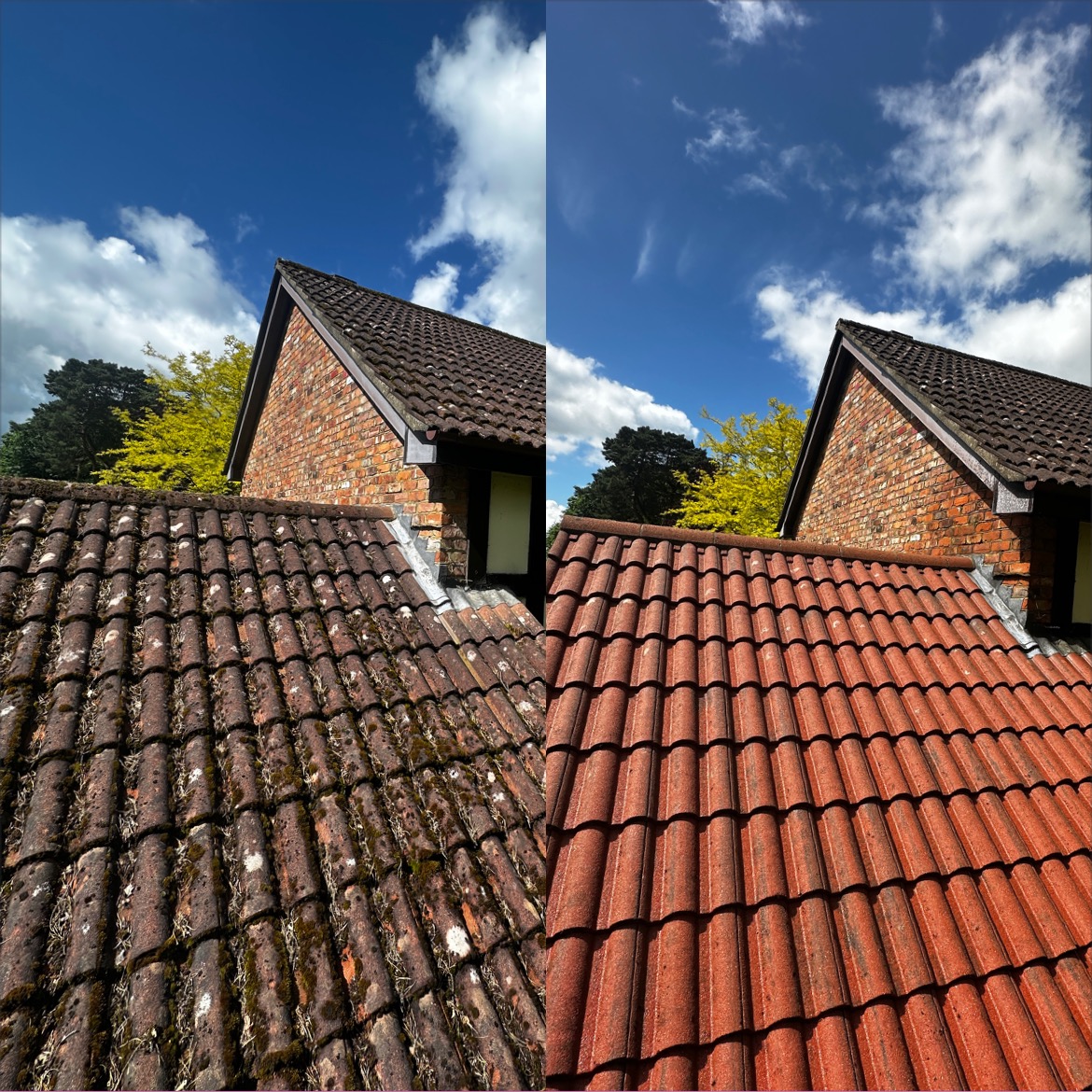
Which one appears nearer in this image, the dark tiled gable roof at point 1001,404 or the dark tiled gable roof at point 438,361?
the dark tiled gable roof at point 1001,404

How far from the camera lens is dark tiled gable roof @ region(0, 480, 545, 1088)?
5.90ft

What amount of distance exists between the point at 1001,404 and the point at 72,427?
5129 cm

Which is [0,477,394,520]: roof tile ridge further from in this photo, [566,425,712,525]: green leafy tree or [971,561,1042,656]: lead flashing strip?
[566,425,712,525]: green leafy tree

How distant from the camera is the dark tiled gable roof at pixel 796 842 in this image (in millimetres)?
1803

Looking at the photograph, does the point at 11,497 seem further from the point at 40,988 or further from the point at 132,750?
the point at 40,988

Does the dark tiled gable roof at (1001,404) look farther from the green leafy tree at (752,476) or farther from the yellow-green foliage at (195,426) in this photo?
the yellow-green foliage at (195,426)

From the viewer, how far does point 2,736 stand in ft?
8.33

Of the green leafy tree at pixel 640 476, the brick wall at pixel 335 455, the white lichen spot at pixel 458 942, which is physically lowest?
the white lichen spot at pixel 458 942

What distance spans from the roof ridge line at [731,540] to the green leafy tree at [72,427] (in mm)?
46603

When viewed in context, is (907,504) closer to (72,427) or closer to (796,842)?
(796,842)

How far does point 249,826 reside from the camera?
2.44 meters

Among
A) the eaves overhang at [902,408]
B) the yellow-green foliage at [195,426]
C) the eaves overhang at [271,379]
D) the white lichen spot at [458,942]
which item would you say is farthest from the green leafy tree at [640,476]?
the white lichen spot at [458,942]

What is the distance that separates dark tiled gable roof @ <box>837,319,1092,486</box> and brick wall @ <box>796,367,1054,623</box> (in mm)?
430

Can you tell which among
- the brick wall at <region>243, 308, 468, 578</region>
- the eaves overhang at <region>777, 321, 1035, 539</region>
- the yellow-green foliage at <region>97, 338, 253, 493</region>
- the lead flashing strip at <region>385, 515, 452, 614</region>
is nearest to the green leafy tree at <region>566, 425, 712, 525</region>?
the yellow-green foliage at <region>97, 338, 253, 493</region>
